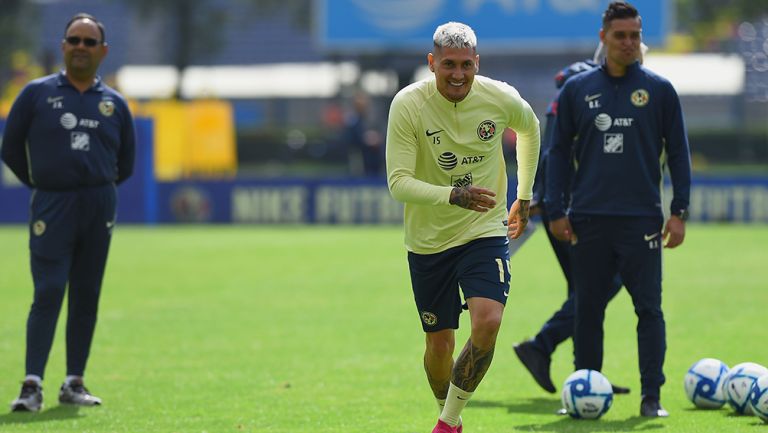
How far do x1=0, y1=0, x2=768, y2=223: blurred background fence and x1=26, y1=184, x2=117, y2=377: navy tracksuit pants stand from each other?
18.2 meters

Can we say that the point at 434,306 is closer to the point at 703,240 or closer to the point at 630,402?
the point at 630,402

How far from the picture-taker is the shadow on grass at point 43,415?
27.4 ft

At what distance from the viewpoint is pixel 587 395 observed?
27.0 ft

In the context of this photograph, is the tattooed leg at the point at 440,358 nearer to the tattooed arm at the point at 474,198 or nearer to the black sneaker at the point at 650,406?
the tattooed arm at the point at 474,198

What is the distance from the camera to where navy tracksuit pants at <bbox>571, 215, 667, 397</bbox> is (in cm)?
835

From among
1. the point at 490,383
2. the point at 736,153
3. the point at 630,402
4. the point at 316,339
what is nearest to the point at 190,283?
the point at 316,339

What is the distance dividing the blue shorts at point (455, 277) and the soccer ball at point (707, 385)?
1869 millimetres

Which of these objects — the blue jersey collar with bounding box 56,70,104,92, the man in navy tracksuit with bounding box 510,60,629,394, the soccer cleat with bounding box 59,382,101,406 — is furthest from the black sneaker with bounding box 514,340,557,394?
the blue jersey collar with bounding box 56,70,104,92

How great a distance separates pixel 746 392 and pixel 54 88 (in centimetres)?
478

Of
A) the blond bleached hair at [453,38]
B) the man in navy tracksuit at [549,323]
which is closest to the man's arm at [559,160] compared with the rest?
the man in navy tracksuit at [549,323]

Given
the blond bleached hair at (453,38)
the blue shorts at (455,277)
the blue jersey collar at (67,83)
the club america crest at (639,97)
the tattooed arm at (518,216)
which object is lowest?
the blue shorts at (455,277)

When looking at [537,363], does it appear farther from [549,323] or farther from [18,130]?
[18,130]

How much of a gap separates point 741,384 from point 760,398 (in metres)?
0.29

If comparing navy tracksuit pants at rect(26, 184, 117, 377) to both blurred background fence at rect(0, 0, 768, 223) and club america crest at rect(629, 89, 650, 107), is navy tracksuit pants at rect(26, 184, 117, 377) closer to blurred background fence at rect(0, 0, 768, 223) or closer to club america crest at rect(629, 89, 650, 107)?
club america crest at rect(629, 89, 650, 107)
